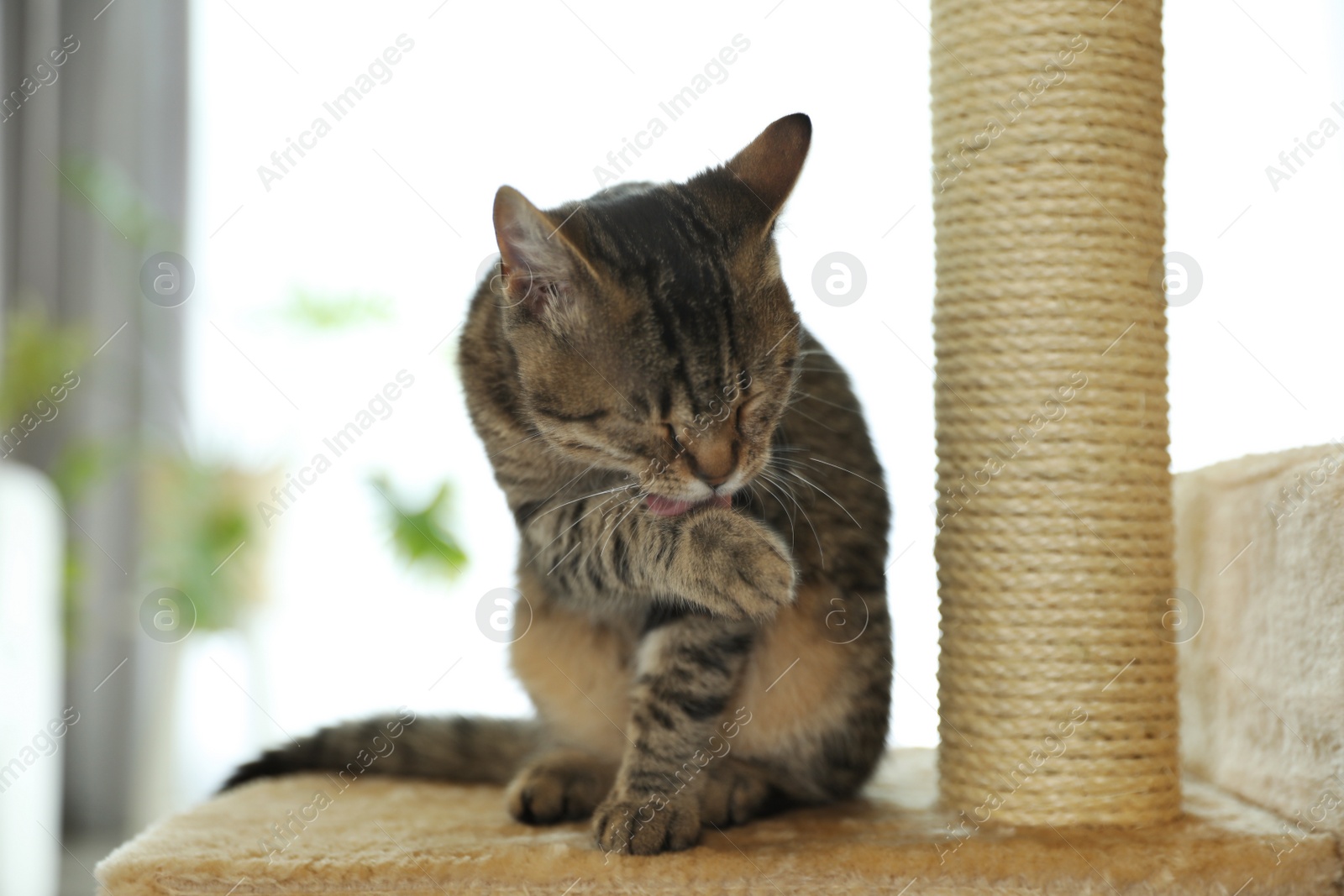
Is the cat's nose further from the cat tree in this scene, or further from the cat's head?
the cat tree

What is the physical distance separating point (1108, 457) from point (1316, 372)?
119cm

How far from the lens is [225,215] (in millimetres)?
2740

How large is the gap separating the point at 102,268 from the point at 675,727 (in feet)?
Answer: 7.75

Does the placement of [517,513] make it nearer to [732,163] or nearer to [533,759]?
[533,759]

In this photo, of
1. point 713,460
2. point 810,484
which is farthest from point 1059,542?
point 713,460

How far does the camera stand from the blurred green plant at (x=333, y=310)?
255cm

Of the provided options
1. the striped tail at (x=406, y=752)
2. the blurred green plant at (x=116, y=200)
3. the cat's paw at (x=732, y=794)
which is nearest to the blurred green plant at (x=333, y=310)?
the blurred green plant at (x=116, y=200)

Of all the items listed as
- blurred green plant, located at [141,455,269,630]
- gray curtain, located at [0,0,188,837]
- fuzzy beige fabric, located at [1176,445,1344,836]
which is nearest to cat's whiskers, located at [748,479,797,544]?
fuzzy beige fabric, located at [1176,445,1344,836]

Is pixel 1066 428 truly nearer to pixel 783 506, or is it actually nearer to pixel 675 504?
pixel 783 506

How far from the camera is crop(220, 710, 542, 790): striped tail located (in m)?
1.42

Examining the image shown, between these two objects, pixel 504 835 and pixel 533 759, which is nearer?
pixel 504 835

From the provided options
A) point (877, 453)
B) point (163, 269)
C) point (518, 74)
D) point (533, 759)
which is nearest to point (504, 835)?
point (533, 759)

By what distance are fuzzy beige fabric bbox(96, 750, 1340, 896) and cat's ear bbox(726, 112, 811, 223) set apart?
67 cm

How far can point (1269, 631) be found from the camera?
1203 mm
